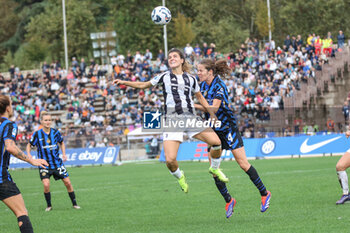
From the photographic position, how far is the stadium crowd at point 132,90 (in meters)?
33.8

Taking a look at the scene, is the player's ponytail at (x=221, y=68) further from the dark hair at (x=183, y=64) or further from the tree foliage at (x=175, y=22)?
the tree foliage at (x=175, y=22)

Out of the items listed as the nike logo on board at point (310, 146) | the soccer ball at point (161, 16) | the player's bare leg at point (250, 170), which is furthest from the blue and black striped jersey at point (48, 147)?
the nike logo on board at point (310, 146)

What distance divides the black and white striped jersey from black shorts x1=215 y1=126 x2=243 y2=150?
0.81m

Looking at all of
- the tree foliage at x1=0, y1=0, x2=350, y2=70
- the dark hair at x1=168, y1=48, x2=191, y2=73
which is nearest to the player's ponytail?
the dark hair at x1=168, y1=48, x2=191, y2=73

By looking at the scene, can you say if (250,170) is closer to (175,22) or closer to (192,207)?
(192,207)

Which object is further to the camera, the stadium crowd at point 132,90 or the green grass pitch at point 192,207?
the stadium crowd at point 132,90

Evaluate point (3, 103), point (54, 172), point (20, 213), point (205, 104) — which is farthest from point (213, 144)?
point (54, 172)

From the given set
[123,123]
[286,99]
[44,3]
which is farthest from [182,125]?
[44,3]

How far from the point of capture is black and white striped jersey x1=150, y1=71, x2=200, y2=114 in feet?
32.7

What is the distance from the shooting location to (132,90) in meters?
40.9

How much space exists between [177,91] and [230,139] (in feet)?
4.36

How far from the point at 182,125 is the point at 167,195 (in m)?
5.54

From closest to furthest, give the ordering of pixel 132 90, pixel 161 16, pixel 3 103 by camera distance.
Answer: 1. pixel 3 103
2. pixel 161 16
3. pixel 132 90

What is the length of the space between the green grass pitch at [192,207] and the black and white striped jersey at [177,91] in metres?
2.00
